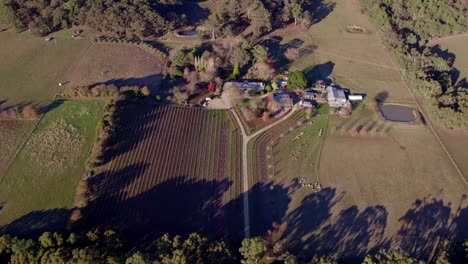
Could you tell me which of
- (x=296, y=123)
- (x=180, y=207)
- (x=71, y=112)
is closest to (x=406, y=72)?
(x=296, y=123)

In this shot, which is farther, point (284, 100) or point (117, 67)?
point (117, 67)

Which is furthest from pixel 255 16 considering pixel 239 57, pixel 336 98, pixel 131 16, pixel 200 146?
pixel 200 146

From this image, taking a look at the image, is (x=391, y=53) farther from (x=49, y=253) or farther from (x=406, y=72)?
(x=49, y=253)

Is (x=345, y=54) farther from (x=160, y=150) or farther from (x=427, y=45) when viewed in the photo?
(x=160, y=150)

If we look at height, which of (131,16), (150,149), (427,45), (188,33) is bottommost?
(427,45)

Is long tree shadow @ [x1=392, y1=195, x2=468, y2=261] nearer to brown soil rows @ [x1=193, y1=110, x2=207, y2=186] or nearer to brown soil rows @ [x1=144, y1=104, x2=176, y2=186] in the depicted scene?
brown soil rows @ [x1=193, y1=110, x2=207, y2=186]

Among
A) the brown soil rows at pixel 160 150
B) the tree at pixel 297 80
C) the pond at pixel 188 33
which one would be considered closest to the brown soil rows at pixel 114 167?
the brown soil rows at pixel 160 150

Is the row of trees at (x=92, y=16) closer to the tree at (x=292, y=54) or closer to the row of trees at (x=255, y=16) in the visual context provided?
the row of trees at (x=255, y=16)

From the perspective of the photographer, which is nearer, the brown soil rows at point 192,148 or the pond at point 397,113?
the brown soil rows at point 192,148
